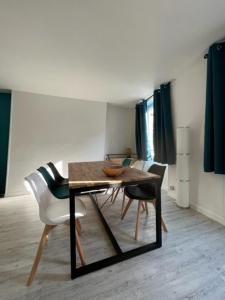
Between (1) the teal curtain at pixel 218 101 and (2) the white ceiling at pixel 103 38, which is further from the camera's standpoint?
(1) the teal curtain at pixel 218 101

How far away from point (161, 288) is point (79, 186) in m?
1.04

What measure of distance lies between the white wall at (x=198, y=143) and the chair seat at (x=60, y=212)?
6.38 feet

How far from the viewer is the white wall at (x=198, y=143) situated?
2209mm

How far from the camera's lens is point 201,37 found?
184 cm

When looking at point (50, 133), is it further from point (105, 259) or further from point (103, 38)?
point (105, 259)

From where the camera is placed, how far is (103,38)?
1.81 meters

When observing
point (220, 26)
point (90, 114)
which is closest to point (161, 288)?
point (220, 26)

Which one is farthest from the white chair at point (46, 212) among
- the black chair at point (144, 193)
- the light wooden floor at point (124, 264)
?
the black chair at point (144, 193)

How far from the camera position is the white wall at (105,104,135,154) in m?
4.89

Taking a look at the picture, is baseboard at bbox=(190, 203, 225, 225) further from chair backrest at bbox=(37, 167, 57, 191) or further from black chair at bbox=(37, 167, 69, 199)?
chair backrest at bbox=(37, 167, 57, 191)

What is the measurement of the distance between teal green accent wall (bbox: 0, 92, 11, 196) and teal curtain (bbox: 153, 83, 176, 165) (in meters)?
3.52

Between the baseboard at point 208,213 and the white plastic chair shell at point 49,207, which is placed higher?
the white plastic chair shell at point 49,207

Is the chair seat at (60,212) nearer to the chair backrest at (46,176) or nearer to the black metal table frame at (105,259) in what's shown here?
the black metal table frame at (105,259)

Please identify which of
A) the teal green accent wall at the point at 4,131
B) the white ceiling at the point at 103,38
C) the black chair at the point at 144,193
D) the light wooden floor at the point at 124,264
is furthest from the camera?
the teal green accent wall at the point at 4,131
